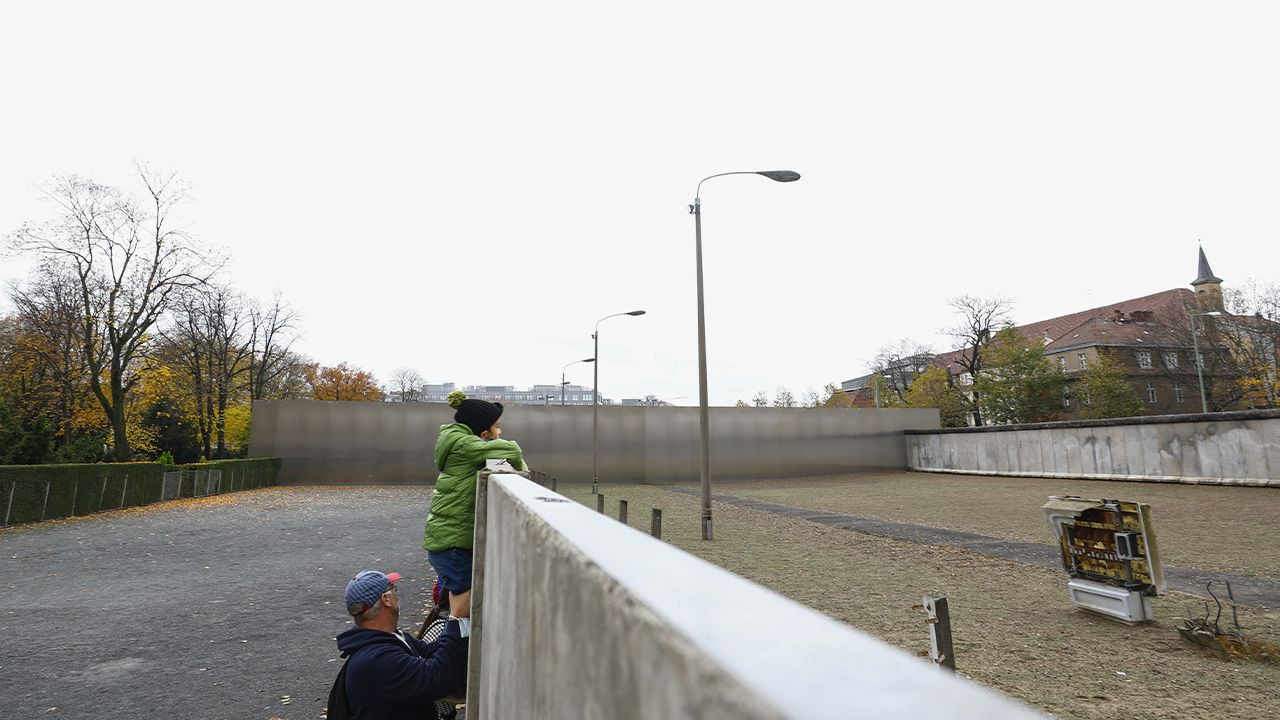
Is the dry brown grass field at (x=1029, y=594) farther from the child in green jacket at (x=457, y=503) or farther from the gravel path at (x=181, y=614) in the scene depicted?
the gravel path at (x=181, y=614)

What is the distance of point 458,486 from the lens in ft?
13.6

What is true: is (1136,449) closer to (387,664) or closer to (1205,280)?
(387,664)

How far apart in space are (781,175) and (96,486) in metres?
22.6

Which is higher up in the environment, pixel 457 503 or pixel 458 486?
pixel 458 486

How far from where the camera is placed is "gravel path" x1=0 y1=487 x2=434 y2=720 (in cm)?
537

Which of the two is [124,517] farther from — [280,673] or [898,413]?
[898,413]

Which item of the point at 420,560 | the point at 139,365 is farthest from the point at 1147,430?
the point at 139,365

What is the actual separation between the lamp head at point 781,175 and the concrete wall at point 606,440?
27.5 metres

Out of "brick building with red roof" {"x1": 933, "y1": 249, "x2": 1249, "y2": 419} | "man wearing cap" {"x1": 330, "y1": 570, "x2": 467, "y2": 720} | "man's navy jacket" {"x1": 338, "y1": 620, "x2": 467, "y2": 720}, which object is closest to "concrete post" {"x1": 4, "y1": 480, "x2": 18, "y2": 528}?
"man wearing cap" {"x1": 330, "y1": 570, "x2": 467, "y2": 720}

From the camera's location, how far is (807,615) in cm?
72

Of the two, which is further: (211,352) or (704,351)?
(211,352)

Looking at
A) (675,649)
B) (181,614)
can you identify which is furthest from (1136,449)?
(675,649)

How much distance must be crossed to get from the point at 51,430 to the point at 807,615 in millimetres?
31607

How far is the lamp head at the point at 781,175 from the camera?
14.8m
